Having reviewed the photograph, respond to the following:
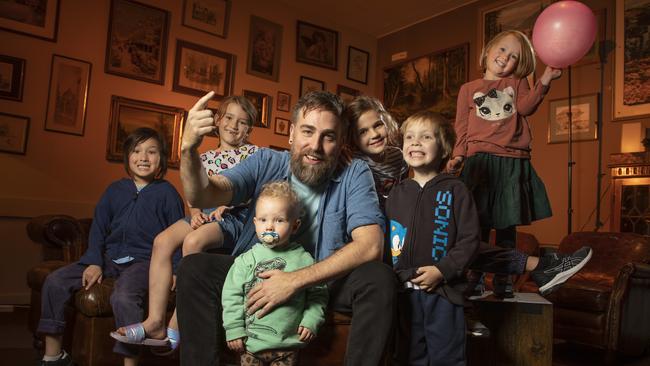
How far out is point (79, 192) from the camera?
17.1 feet

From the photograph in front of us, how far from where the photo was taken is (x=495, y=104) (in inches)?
120

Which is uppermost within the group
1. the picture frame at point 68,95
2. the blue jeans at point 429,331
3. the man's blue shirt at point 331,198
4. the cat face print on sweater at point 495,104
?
the picture frame at point 68,95

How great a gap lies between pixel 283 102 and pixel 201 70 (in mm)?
1270

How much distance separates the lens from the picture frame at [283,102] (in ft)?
22.5

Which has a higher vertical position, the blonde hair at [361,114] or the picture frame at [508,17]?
the picture frame at [508,17]

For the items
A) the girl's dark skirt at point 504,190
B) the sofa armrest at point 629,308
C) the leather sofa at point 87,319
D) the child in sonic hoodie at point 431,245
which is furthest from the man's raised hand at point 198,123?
the sofa armrest at point 629,308

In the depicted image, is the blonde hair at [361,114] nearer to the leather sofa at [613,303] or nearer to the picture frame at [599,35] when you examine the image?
the leather sofa at [613,303]

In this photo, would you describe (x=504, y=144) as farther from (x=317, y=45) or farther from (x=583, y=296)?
(x=317, y=45)

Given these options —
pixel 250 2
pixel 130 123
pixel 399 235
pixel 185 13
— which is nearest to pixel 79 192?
pixel 130 123

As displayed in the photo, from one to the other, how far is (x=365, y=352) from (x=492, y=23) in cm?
569

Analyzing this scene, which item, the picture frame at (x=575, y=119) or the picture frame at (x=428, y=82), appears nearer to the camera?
the picture frame at (x=575, y=119)

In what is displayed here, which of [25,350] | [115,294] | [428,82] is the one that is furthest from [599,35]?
[25,350]

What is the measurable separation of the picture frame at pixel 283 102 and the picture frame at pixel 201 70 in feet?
2.51

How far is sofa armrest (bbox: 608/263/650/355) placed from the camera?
12.6ft
